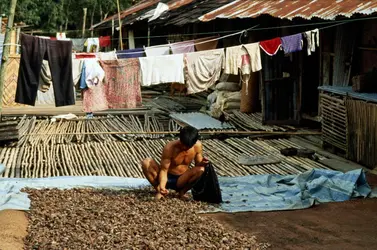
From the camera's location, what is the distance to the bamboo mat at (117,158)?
36.5ft

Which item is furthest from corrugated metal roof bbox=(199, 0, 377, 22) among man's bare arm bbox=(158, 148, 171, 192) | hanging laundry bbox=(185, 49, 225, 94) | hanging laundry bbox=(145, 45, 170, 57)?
man's bare arm bbox=(158, 148, 171, 192)

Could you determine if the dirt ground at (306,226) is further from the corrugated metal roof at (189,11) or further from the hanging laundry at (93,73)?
the corrugated metal roof at (189,11)

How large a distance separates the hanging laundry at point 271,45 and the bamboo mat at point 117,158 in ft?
5.86

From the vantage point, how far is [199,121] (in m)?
16.1

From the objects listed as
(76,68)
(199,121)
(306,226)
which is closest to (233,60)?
(76,68)

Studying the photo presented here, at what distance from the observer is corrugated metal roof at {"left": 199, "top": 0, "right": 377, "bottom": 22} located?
1085cm

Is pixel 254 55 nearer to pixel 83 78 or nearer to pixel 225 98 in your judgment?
pixel 83 78

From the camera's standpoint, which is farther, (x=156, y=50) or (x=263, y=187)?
(x=156, y=50)

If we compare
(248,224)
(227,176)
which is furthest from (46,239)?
(227,176)

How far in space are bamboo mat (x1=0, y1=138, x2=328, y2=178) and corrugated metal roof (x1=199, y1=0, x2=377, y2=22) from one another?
248 cm

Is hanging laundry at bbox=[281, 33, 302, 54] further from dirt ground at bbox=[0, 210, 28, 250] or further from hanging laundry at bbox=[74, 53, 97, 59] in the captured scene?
dirt ground at bbox=[0, 210, 28, 250]

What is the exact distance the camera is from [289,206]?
8828 mm

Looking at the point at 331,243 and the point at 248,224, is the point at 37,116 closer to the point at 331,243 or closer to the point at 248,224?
the point at 248,224

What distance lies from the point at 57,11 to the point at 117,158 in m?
29.5
